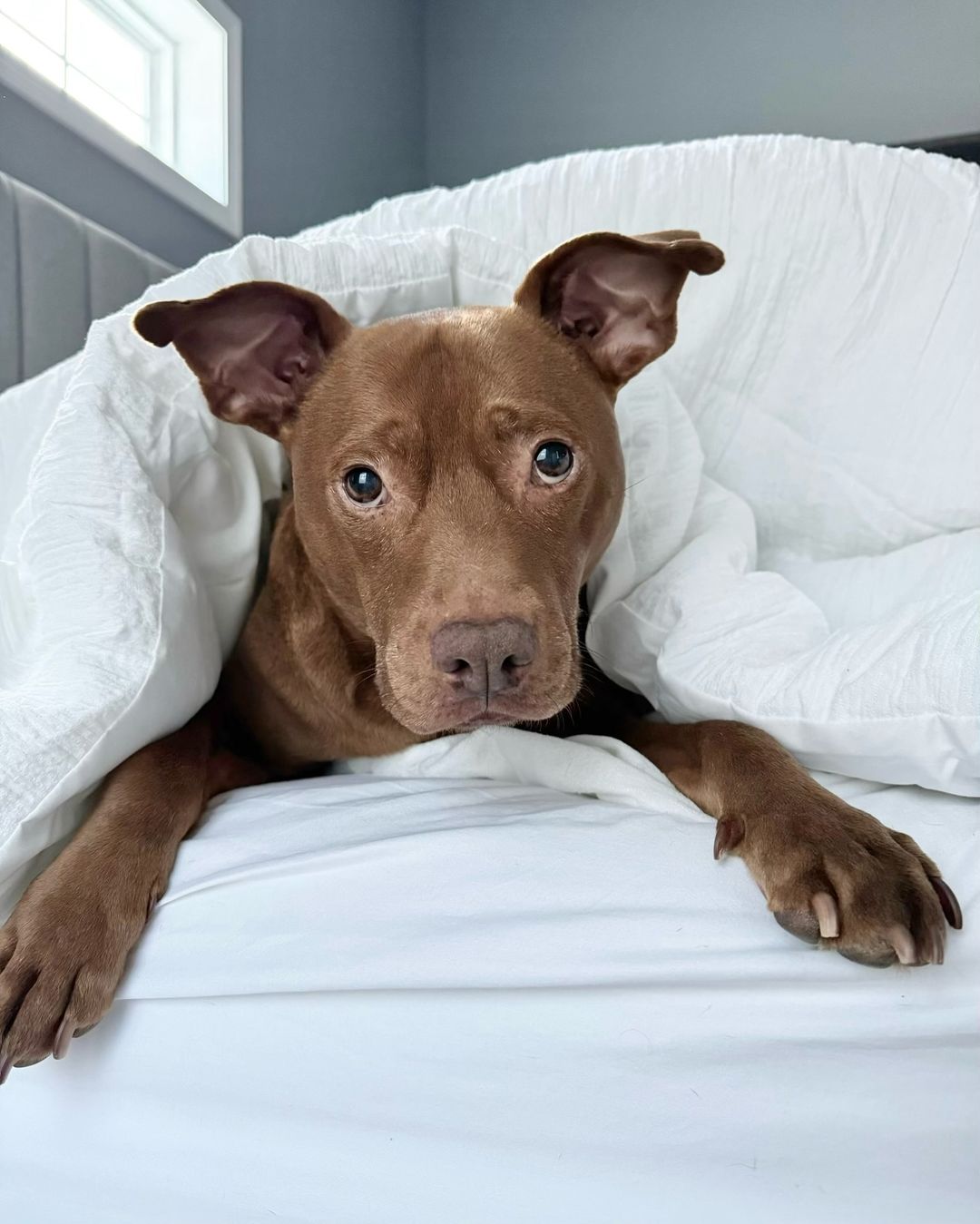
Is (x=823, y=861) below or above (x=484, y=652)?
below

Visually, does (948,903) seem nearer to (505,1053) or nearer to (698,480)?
(505,1053)

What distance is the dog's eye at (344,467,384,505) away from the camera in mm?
1395

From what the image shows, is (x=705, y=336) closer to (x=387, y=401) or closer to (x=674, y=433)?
(x=674, y=433)

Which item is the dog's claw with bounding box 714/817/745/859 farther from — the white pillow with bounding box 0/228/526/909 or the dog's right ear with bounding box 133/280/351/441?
the dog's right ear with bounding box 133/280/351/441

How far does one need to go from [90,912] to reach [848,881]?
85 centimetres

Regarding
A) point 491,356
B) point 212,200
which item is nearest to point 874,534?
point 491,356

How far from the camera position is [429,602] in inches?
46.1

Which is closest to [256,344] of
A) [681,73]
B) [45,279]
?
Answer: [45,279]

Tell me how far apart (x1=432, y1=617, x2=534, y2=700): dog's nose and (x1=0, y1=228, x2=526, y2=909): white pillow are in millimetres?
455

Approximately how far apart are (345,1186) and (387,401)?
3.45 feet

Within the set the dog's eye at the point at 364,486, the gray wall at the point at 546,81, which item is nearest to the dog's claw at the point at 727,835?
the dog's eye at the point at 364,486

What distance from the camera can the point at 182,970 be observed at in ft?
3.42

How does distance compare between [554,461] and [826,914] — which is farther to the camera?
[554,461]

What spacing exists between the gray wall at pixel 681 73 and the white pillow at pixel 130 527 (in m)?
4.31
